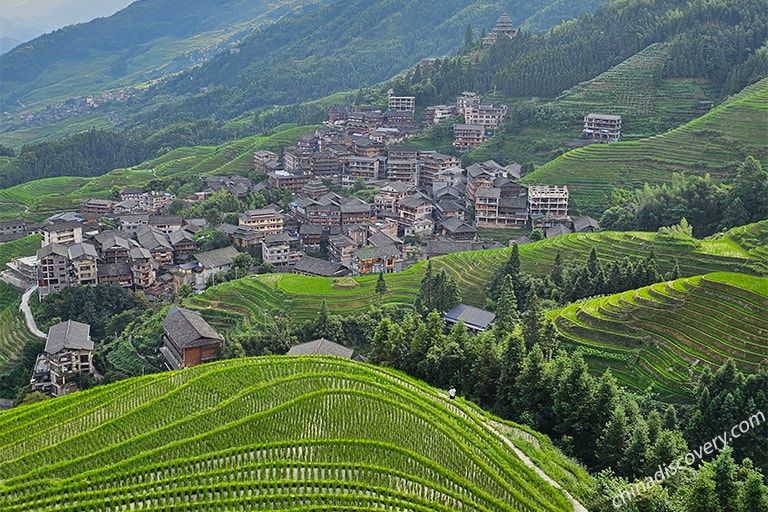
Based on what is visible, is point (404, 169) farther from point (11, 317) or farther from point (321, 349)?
point (321, 349)

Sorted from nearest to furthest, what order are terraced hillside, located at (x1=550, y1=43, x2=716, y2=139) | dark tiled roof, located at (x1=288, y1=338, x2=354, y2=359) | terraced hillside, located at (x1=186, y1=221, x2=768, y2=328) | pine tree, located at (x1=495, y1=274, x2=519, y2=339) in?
dark tiled roof, located at (x1=288, y1=338, x2=354, y2=359), pine tree, located at (x1=495, y1=274, x2=519, y2=339), terraced hillside, located at (x1=186, y1=221, x2=768, y2=328), terraced hillside, located at (x1=550, y1=43, x2=716, y2=139)

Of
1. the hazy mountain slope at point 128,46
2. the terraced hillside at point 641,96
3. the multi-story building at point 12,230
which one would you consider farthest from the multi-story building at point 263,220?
the hazy mountain slope at point 128,46

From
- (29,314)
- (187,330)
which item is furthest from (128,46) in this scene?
(187,330)

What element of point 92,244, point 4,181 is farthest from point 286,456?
point 4,181

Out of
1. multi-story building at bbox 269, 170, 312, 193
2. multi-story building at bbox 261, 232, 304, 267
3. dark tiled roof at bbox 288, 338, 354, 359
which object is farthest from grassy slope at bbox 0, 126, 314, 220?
dark tiled roof at bbox 288, 338, 354, 359

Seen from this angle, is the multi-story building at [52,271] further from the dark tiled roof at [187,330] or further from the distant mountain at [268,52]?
the distant mountain at [268,52]

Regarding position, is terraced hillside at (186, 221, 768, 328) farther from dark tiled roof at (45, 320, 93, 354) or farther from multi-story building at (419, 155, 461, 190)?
multi-story building at (419, 155, 461, 190)
